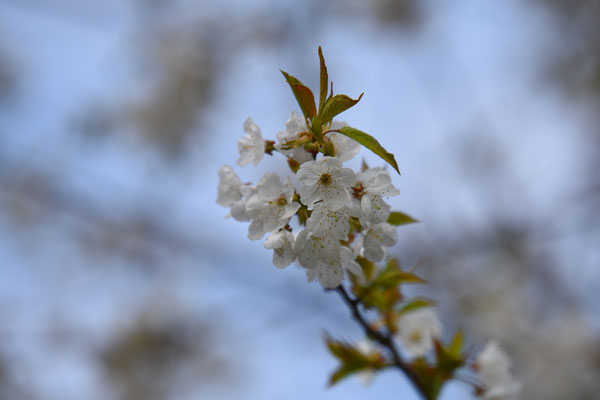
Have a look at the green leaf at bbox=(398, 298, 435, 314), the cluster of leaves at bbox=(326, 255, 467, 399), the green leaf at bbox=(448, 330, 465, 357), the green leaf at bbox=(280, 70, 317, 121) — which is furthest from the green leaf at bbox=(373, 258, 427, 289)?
the green leaf at bbox=(280, 70, 317, 121)

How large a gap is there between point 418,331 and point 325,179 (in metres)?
0.78

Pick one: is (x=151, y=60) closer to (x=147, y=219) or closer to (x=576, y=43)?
(x=147, y=219)

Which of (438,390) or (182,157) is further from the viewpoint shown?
(182,157)

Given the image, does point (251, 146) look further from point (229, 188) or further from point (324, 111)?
point (324, 111)

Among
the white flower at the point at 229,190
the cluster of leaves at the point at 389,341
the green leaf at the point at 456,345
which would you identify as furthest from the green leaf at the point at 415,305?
the white flower at the point at 229,190

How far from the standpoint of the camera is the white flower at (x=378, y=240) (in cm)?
104

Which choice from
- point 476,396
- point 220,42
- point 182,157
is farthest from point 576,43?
point 476,396

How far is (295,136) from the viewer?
1.06 metres

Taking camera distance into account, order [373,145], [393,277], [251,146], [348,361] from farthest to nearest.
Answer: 1. [348,361]
2. [393,277]
3. [251,146]
4. [373,145]

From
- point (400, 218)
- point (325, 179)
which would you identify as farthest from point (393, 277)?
point (325, 179)

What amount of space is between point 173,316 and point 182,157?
5.91 ft

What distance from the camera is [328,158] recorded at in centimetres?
96

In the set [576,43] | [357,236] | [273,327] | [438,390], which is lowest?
[438,390]

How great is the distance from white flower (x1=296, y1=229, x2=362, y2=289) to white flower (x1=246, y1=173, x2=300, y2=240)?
0.06 m
